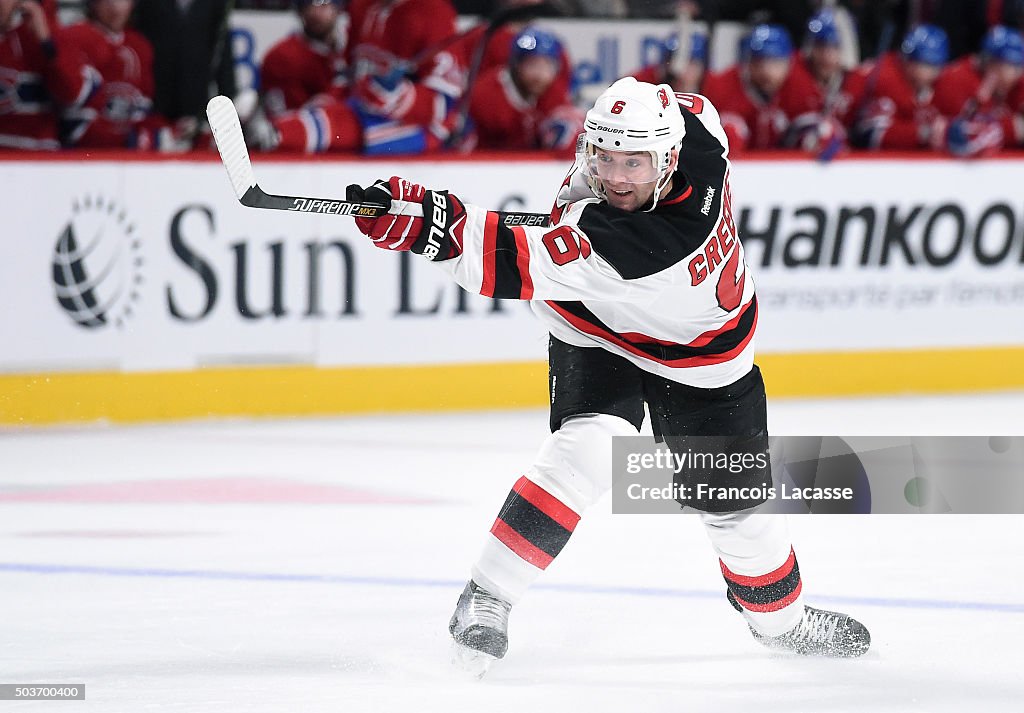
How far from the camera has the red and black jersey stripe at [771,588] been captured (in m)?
2.97

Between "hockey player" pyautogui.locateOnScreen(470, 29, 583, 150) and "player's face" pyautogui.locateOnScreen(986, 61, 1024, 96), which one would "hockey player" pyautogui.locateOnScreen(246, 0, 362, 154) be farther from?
"player's face" pyautogui.locateOnScreen(986, 61, 1024, 96)

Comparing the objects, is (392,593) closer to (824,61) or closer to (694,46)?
(694,46)

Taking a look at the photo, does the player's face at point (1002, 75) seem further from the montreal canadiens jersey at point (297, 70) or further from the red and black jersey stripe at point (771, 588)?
the red and black jersey stripe at point (771, 588)

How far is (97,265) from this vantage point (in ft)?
17.4

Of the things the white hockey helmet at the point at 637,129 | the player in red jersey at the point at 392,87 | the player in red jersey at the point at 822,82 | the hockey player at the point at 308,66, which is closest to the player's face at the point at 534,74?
the player in red jersey at the point at 392,87

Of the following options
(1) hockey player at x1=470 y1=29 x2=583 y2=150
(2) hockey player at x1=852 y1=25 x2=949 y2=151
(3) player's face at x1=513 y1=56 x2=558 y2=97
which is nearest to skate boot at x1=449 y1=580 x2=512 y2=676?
(1) hockey player at x1=470 y1=29 x2=583 y2=150

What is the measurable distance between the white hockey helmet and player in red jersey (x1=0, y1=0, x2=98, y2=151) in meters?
3.29

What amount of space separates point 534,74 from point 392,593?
3240mm

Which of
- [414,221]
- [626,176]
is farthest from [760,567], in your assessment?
[414,221]

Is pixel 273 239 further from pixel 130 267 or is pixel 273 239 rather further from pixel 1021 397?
pixel 1021 397

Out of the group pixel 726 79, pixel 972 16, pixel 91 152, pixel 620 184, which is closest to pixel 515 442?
pixel 91 152

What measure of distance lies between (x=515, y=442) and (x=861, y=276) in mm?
1832

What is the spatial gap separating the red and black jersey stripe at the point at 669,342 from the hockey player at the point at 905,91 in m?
4.09

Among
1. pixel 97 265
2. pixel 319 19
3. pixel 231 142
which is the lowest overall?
pixel 97 265
